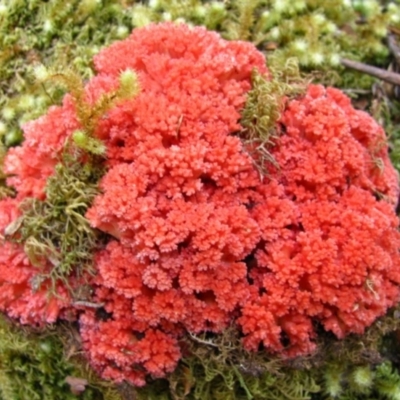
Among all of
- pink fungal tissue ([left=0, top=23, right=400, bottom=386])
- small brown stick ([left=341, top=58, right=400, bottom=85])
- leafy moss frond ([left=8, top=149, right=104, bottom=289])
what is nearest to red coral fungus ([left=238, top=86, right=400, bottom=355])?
pink fungal tissue ([left=0, top=23, right=400, bottom=386])

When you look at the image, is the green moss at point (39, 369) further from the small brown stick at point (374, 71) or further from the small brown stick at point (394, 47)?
the small brown stick at point (394, 47)

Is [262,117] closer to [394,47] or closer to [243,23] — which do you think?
[243,23]

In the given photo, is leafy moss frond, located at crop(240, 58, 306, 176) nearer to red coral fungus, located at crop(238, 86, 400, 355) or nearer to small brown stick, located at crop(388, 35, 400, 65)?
red coral fungus, located at crop(238, 86, 400, 355)

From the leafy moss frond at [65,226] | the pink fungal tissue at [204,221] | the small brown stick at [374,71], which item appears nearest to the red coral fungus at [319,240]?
the pink fungal tissue at [204,221]

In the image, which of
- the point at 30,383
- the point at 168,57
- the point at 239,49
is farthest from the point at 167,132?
the point at 30,383

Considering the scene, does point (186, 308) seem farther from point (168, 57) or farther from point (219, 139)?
point (168, 57)

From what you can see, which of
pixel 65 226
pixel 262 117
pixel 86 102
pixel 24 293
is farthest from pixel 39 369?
pixel 262 117
